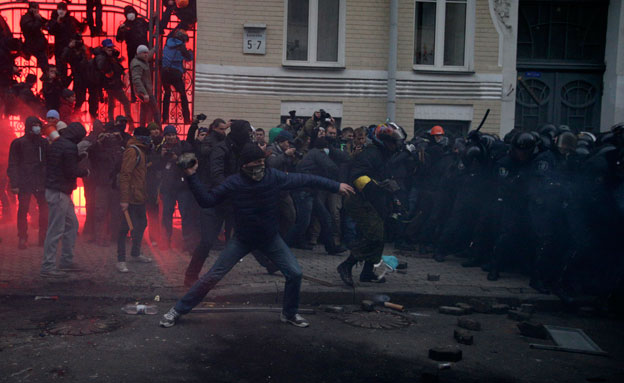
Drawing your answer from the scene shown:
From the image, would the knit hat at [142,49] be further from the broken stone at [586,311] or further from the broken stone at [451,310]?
the broken stone at [586,311]

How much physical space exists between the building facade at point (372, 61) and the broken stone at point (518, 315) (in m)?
8.16

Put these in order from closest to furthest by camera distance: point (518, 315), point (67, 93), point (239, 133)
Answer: point (518, 315) < point (239, 133) < point (67, 93)

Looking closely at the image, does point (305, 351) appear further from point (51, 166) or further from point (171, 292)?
point (51, 166)

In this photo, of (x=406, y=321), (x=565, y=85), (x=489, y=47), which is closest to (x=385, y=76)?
(x=489, y=47)

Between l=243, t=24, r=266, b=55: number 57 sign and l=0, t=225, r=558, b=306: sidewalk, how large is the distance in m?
6.48

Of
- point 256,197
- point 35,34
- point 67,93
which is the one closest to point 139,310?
point 256,197

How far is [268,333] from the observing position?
6.29 meters

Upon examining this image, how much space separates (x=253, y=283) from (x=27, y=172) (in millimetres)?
4673

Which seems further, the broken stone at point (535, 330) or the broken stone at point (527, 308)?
the broken stone at point (527, 308)

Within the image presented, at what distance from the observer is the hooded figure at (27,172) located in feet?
33.7

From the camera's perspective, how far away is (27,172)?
408 inches

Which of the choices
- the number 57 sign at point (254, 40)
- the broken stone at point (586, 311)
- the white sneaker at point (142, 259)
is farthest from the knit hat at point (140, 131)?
the broken stone at point (586, 311)

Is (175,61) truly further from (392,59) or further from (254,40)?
(392,59)

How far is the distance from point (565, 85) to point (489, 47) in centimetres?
237
